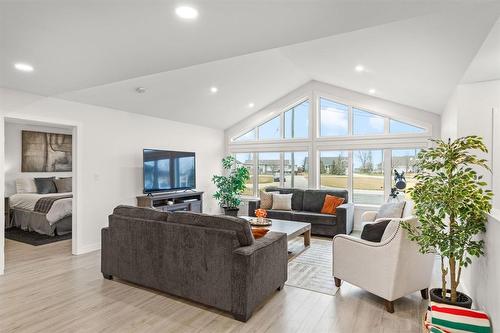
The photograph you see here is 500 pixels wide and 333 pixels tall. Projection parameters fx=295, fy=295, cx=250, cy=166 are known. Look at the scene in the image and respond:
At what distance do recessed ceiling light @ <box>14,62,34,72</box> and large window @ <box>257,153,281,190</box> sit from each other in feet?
17.4

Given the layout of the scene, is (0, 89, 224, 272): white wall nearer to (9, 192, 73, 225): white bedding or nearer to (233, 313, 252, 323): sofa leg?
(9, 192, 73, 225): white bedding

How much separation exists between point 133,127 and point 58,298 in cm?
332

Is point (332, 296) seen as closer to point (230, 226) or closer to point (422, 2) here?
point (230, 226)

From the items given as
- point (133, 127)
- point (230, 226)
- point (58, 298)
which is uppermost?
point (133, 127)

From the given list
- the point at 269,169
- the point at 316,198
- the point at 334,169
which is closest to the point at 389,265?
the point at 316,198

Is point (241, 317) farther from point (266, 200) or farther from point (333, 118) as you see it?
point (333, 118)

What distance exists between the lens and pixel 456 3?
1.85 meters

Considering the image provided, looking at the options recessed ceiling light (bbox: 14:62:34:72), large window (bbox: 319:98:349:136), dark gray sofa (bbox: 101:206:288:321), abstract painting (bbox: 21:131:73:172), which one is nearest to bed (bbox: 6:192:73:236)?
abstract painting (bbox: 21:131:73:172)

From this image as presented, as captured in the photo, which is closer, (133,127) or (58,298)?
(58,298)

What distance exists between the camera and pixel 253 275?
2635 mm

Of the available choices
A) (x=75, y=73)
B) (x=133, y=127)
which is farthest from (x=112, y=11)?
(x=133, y=127)

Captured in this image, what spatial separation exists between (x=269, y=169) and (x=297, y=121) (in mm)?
1422

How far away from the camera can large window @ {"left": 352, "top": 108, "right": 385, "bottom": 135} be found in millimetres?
6259

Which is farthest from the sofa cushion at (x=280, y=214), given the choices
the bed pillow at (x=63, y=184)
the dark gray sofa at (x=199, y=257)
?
the bed pillow at (x=63, y=184)
